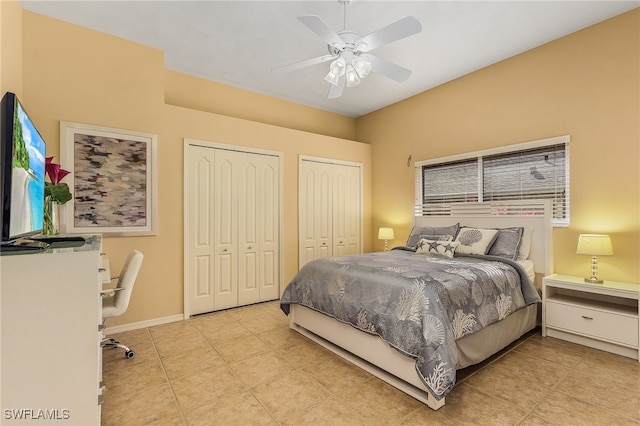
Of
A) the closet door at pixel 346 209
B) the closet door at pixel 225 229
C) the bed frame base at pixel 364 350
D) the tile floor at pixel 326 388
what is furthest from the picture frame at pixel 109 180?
the closet door at pixel 346 209

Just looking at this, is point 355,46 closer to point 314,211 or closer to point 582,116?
point 582,116

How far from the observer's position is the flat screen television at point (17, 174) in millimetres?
1218

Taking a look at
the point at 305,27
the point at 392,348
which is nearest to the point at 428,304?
the point at 392,348

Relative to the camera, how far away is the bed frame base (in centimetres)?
202

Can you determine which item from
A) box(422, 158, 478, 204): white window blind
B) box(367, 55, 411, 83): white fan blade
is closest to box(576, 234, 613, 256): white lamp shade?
box(422, 158, 478, 204): white window blind

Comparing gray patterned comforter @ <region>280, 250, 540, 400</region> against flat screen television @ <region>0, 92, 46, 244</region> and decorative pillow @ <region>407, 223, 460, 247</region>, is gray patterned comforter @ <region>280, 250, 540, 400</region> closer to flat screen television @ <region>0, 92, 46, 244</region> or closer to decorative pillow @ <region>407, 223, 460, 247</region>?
decorative pillow @ <region>407, 223, 460, 247</region>

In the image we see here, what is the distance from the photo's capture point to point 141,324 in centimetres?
330

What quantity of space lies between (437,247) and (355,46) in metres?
2.28

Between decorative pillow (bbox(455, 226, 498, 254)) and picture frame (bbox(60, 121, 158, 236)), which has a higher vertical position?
picture frame (bbox(60, 121, 158, 236))

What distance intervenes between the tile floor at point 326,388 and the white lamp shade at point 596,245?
34.1 inches

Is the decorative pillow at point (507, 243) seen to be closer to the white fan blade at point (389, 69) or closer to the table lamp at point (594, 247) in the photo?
the table lamp at point (594, 247)

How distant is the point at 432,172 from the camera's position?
4.55m

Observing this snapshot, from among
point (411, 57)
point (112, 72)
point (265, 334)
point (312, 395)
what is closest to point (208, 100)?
point (112, 72)

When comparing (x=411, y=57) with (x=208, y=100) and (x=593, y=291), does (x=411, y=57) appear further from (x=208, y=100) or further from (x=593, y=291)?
(x=593, y=291)
